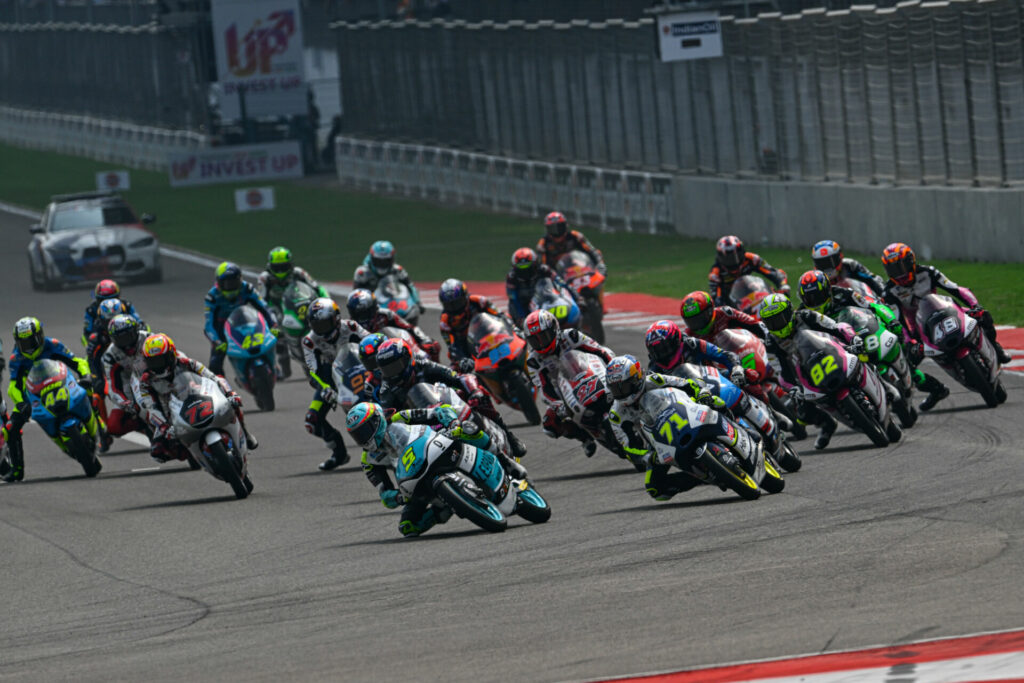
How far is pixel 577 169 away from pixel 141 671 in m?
35.6

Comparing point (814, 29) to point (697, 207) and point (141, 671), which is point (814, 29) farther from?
point (141, 671)

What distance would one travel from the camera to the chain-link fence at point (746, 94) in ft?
96.7

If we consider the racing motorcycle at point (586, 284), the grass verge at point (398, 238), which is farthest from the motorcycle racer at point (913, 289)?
the racing motorcycle at point (586, 284)

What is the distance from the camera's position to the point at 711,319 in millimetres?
16266

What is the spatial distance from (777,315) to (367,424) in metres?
3.98

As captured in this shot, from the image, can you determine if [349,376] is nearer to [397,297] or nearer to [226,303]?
[226,303]

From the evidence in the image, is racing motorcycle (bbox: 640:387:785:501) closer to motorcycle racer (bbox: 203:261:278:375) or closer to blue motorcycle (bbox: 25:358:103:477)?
blue motorcycle (bbox: 25:358:103:477)

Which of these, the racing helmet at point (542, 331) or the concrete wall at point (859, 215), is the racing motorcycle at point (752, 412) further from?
the concrete wall at point (859, 215)

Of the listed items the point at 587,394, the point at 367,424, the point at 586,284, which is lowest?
the point at 587,394

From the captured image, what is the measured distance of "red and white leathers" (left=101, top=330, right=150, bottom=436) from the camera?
1912cm

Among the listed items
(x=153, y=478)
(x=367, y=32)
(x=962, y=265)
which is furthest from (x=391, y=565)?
(x=367, y=32)

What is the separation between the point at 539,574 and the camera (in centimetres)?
1176

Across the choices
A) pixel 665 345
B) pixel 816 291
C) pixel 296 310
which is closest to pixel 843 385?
pixel 816 291

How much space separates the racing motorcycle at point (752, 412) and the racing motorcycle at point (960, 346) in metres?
3.14
